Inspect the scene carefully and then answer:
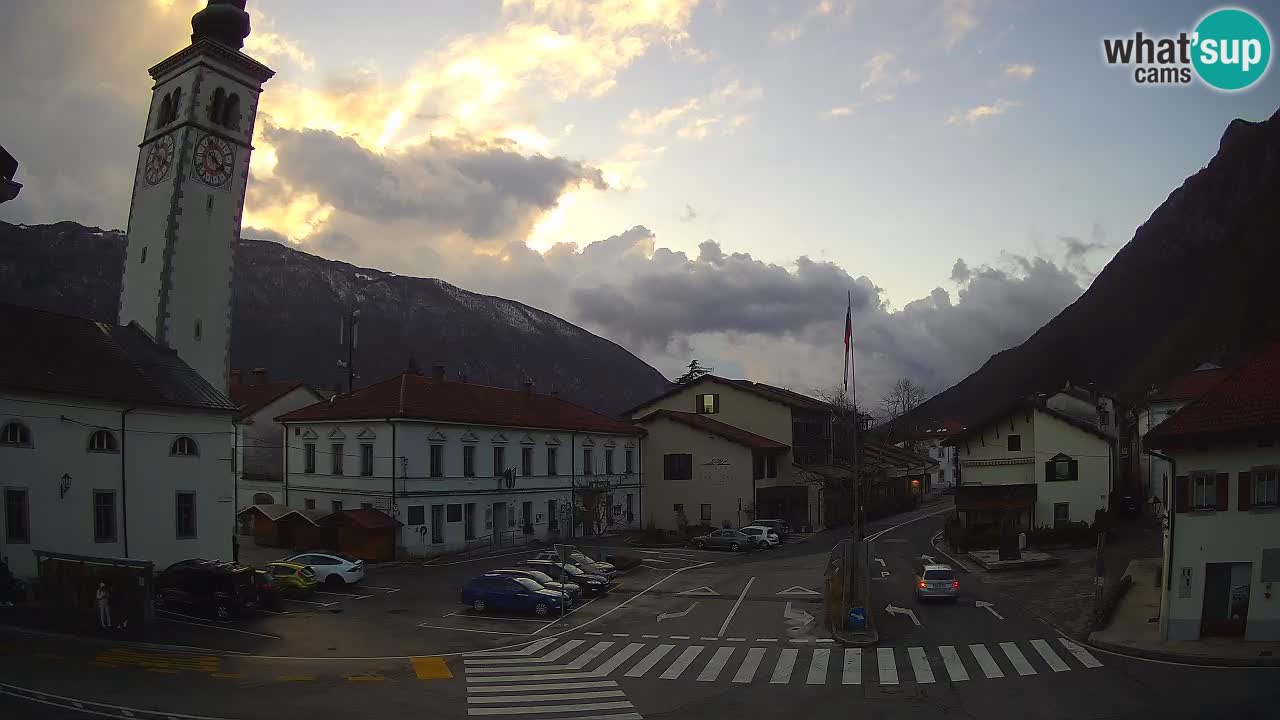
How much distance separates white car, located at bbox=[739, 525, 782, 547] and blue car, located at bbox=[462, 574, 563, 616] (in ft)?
77.9

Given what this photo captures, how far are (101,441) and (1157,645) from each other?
36.8 m

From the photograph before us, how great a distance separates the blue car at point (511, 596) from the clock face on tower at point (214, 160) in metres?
25.0

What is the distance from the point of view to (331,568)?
123 ft

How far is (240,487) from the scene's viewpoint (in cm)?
5922

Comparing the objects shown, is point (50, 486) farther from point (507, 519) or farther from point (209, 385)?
point (507, 519)

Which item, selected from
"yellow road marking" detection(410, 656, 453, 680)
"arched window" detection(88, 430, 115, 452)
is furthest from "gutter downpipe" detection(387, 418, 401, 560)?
"yellow road marking" detection(410, 656, 453, 680)

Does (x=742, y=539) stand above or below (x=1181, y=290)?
below

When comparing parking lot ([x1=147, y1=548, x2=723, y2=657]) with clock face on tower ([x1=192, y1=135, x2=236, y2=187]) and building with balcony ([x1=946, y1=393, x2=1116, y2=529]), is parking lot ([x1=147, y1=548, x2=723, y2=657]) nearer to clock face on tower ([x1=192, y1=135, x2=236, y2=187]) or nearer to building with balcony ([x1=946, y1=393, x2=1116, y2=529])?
clock face on tower ([x1=192, y1=135, x2=236, y2=187])

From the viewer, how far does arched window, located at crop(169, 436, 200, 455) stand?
36531 mm

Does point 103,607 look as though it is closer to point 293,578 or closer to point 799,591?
point 293,578

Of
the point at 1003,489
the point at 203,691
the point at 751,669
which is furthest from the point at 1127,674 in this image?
the point at 1003,489

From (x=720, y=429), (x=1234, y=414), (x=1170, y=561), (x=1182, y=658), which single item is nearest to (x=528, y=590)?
(x=1182, y=658)

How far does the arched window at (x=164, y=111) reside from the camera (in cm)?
4372

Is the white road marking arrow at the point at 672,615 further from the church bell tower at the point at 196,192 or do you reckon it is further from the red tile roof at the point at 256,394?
the red tile roof at the point at 256,394
